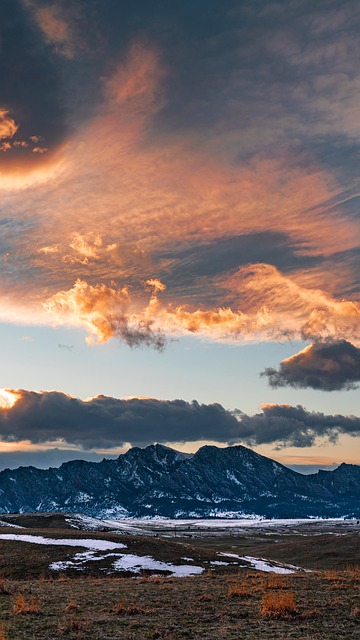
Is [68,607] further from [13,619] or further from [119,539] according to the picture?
[119,539]

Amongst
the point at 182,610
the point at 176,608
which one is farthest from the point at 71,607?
the point at 182,610

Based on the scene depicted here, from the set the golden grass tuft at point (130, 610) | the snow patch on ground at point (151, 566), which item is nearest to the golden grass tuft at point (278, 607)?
the golden grass tuft at point (130, 610)

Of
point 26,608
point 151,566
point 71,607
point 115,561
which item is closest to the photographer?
point 26,608

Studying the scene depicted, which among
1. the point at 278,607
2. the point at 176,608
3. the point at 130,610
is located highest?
the point at 278,607

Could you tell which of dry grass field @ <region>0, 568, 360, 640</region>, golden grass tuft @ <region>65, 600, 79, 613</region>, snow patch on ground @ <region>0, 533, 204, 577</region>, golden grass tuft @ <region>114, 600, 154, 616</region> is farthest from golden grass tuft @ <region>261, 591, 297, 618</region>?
snow patch on ground @ <region>0, 533, 204, 577</region>

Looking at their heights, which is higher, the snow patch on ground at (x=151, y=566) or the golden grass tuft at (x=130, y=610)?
the golden grass tuft at (x=130, y=610)

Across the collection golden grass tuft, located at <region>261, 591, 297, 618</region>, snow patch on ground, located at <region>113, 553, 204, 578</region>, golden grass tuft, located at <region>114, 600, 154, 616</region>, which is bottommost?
snow patch on ground, located at <region>113, 553, 204, 578</region>

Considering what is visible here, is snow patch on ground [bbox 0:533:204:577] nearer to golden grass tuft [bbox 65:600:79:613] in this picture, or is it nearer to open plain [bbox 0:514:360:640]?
open plain [bbox 0:514:360:640]

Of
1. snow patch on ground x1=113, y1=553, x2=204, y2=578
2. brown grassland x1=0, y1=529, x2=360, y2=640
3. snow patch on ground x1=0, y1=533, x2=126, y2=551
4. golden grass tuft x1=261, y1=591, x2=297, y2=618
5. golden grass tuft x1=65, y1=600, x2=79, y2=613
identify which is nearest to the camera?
brown grassland x1=0, y1=529, x2=360, y2=640

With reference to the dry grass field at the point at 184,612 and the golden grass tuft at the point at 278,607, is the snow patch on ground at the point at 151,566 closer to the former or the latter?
the dry grass field at the point at 184,612

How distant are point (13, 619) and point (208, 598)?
10.2 m

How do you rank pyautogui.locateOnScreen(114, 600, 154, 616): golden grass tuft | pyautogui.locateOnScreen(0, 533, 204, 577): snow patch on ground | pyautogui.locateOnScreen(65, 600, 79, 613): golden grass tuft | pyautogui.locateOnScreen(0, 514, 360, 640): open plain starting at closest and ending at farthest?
pyautogui.locateOnScreen(0, 514, 360, 640): open plain, pyautogui.locateOnScreen(114, 600, 154, 616): golden grass tuft, pyautogui.locateOnScreen(65, 600, 79, 613): golden grass tuft, pyautogui.locateOnScreen(0, 533, 204, 577): snow patch on ground

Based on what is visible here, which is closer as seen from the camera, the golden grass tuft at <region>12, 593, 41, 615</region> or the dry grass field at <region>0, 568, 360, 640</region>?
the dry grass field at <region>0, 568, 360, 640</region>

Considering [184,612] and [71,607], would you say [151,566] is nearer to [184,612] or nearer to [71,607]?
[71,607]
